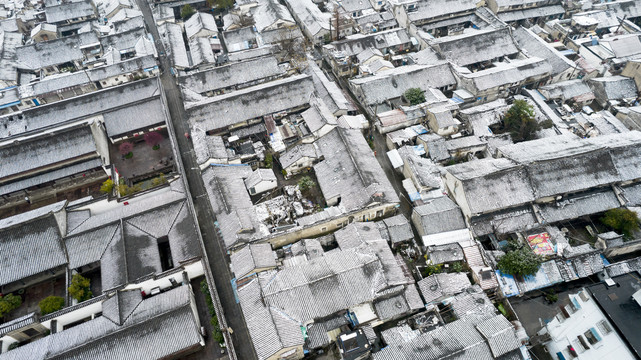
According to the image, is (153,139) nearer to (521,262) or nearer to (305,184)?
(305,184)

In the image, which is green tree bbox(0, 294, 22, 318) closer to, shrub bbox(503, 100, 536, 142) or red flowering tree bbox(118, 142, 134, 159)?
red flowering tree bbox(118, 142, 134, 159)

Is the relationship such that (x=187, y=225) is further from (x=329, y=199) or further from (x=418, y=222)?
(x=418, y=222)

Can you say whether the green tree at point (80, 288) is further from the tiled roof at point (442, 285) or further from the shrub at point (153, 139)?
the tiled roof at point (442, 285)

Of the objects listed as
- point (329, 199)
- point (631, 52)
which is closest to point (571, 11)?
point (631, 52)

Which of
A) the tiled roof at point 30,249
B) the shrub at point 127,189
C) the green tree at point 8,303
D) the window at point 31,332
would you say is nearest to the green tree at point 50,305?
the window at point 31,332

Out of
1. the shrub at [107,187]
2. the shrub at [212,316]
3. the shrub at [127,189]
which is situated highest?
the shrub at [107,187]

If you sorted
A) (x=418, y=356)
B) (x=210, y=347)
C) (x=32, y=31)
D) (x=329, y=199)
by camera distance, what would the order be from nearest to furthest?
(x=418, y=356) → (x=210, y=347) → (x=329, y=199) → (x=32, y=31)
